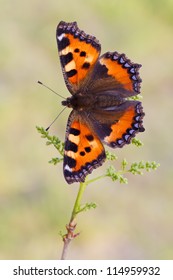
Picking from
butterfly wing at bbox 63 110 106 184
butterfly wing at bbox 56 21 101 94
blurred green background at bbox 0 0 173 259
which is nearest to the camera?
butterfly wing at bbox 63 110 106 184

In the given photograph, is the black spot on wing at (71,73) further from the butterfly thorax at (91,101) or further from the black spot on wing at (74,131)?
the black spot on wing at (74,131)

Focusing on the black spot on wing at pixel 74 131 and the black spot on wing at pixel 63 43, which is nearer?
the black spot on wing at pixel 74 131

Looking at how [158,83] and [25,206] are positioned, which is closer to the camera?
[25,206]

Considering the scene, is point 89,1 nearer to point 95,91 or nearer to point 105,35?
point 105,35

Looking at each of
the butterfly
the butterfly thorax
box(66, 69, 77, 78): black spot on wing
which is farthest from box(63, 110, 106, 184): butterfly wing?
box(66, 69, 77, 78): black spot on wing

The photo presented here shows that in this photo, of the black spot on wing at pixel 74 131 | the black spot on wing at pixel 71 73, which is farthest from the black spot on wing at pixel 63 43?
the black spot on wing at pixel 74 131

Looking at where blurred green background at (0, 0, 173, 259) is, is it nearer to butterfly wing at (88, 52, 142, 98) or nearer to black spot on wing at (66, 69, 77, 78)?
butterfly wing at (88, 52, 142, 98)

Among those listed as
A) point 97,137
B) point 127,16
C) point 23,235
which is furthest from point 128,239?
point 127,16
